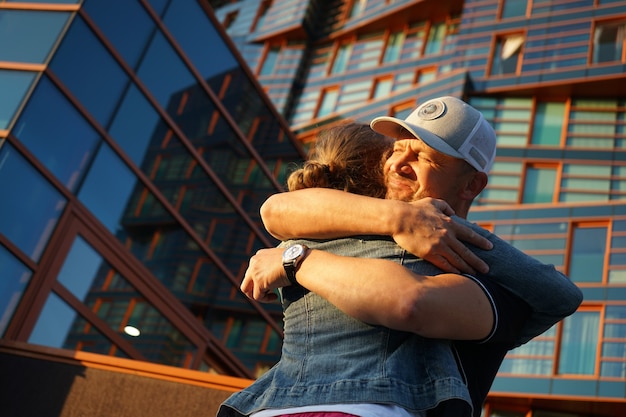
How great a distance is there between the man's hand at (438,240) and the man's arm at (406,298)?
48mm

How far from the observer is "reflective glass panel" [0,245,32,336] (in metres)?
9.82

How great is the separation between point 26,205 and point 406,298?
9190 mm

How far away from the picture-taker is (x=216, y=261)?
552 inches

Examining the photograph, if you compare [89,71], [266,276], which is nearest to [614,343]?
[89,71]

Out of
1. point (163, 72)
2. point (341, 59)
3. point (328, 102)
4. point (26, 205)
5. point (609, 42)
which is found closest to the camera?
point (26, 205)

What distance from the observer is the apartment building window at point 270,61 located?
40.5 metres

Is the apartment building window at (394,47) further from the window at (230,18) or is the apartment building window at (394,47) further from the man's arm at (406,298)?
the man's arm at (406,298)

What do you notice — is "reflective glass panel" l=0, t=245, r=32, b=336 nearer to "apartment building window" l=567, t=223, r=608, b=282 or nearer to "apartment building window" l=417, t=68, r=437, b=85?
"apartment building window" l=567, t=223, r=608, b=282

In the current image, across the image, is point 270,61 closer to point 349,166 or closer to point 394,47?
point 394,47

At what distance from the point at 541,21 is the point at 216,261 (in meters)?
19.9

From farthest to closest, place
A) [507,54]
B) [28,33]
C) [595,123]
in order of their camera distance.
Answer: [507,54] → [595,123] → [28,33]

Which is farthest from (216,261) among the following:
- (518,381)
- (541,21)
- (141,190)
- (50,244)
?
(541,21)

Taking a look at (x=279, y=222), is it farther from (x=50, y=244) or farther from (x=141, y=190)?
(x=141, y=190)

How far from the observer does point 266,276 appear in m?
2.17
